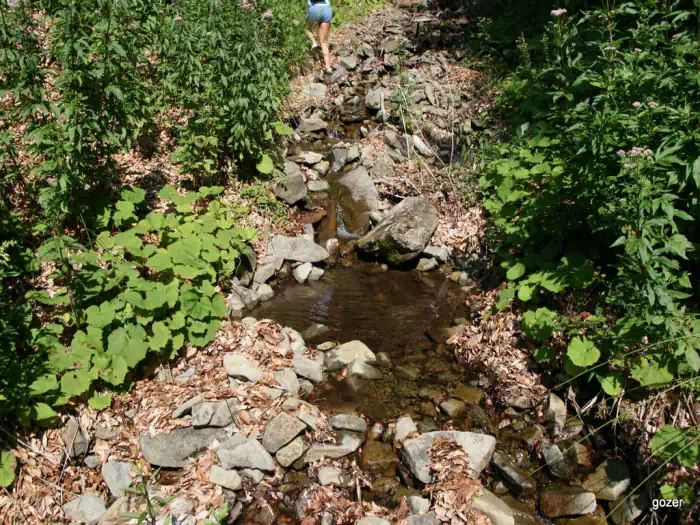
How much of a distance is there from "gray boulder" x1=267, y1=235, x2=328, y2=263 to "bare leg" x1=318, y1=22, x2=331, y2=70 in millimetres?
5131

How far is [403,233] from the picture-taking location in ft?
22.3

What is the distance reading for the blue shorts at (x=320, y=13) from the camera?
10070mm

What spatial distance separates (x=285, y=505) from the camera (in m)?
3.94

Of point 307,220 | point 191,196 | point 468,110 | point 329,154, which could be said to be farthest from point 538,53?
point 191,196

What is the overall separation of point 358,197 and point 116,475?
16.0 feet

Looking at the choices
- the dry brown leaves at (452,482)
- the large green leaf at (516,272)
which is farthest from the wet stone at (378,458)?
the large green leaf at (516,272)

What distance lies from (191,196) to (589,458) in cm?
450

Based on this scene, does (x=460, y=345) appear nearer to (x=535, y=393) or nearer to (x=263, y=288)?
(x=535, y=393)

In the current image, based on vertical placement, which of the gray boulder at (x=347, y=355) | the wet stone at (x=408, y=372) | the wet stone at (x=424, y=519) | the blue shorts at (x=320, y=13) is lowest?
the wet stone at (x=408, y=372)

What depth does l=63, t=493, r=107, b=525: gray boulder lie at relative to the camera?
3.75 metres

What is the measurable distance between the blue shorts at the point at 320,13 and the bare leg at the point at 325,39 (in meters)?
0.09

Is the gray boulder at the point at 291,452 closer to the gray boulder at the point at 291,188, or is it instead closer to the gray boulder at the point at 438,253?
the gray boulder at the point at 438,253

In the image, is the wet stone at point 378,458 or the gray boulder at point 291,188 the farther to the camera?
the gray boulder at point 291,188

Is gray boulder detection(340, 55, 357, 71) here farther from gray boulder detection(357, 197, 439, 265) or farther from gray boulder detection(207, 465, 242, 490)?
gray boulder detection(207, 465, 242, 490)
